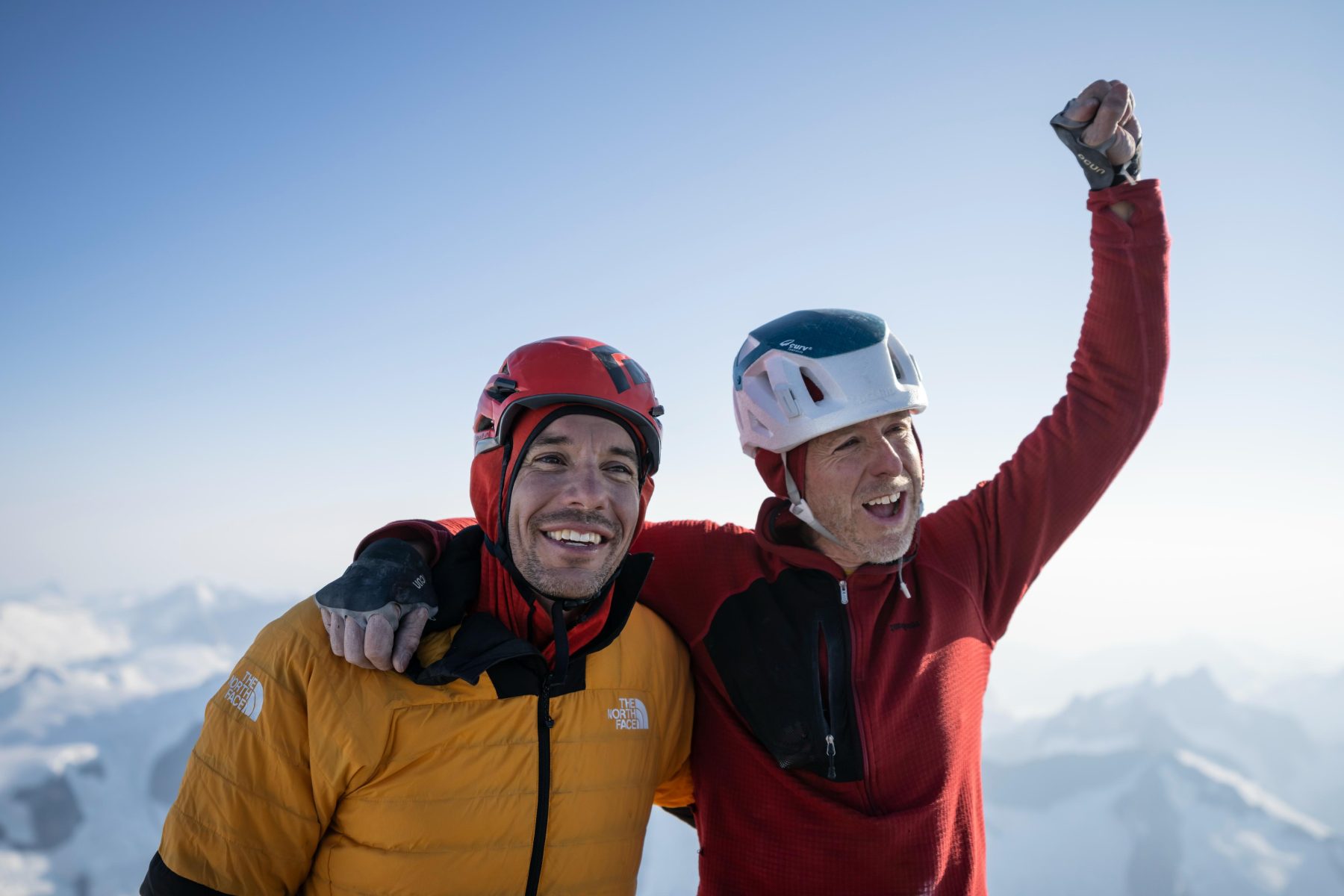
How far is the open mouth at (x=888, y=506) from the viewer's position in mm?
4621

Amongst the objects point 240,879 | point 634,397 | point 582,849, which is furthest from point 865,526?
point 240,879

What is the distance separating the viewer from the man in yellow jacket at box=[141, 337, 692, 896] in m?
3.34

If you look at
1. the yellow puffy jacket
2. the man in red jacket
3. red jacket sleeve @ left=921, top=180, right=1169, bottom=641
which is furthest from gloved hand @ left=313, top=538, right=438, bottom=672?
red jacket sleeve @ left=921, top=180, right=1169, bottom=641

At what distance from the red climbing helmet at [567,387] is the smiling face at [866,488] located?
1102mm

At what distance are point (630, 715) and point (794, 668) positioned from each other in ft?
3.22

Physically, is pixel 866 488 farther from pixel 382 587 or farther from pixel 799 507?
pixel 382 587

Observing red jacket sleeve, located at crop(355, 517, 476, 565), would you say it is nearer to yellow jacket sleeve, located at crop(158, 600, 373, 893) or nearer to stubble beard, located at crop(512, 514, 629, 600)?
stubble beard, located at crop(512, 514, 629, 600)

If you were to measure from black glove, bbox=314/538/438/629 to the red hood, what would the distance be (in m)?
0.31

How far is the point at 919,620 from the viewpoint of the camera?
4621mm

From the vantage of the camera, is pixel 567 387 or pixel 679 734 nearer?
pixel 567 387

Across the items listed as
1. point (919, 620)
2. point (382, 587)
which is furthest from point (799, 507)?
point (382, 587)

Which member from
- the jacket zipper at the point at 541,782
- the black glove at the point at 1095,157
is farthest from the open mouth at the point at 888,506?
the black glove at the point at 1095,157

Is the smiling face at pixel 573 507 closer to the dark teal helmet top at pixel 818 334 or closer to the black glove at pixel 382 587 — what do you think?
the black glove at pixel 382 587

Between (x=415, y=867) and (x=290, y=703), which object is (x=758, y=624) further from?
(x=290, y=703)
